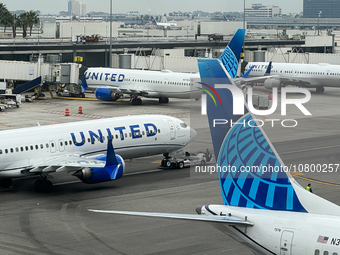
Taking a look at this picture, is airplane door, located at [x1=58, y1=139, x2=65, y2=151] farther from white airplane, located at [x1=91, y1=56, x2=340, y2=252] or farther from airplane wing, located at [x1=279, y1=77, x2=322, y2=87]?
airplane wing, located at [x1=279, y1=77, x2=322, y2=87]

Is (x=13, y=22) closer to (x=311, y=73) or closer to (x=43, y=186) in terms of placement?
(x=311, y=73)

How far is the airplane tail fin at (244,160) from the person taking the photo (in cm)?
1388

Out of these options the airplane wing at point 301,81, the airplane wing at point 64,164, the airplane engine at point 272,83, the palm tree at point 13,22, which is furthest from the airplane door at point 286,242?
the palm tree at point 13,22

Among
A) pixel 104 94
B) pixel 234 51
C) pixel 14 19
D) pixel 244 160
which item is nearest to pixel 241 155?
pixel 244 160

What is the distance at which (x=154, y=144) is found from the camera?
114ft

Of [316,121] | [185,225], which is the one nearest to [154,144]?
[185,225]

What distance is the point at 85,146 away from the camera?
32.2 metres

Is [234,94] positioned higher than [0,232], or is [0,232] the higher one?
[234,94]

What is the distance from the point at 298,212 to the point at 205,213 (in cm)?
263

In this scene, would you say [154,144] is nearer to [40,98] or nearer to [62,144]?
[62,144]

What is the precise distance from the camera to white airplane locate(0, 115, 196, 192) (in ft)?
96.1

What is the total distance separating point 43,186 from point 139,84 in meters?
Answer: 39.6

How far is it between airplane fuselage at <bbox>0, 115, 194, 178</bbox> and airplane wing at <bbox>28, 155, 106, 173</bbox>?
335 mm

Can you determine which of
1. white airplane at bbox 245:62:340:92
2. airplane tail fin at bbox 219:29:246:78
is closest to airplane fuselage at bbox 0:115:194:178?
airplane tail fin at bbox 219:29:246:78
